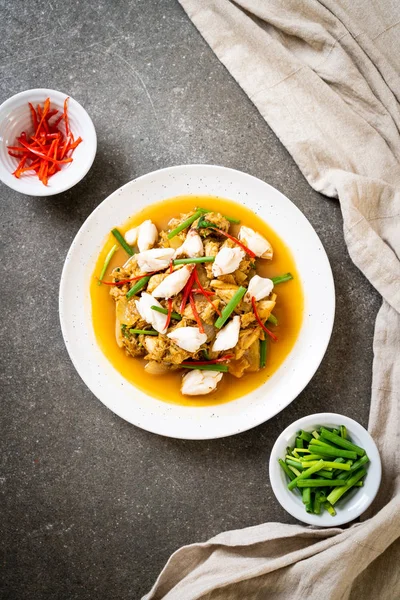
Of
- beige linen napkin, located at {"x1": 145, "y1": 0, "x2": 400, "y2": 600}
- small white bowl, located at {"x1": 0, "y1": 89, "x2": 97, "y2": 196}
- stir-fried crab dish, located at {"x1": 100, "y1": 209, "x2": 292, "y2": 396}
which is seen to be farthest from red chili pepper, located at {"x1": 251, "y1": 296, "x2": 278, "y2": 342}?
small white bowl, located at {"x1": 0, "y1": 89, "x2": 97, "y2": 196}

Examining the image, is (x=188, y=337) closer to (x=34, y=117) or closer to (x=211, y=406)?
(x=211, y=406)

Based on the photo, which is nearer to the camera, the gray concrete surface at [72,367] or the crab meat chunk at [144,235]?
the crab meat chunk at [144,235]

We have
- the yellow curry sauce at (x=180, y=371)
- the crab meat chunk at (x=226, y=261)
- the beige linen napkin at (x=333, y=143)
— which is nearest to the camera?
the crab meat chunk at (x=226, y=261)

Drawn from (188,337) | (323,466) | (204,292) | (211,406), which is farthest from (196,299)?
(323,466)

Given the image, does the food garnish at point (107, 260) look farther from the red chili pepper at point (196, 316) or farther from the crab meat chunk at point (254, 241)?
the crab meat chunk at point (254, 241)

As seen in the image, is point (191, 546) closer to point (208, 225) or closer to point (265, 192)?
point (208, 225)

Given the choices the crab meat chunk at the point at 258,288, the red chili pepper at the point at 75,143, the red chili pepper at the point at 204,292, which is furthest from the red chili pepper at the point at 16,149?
the crab meat chunk at the point at 258,288

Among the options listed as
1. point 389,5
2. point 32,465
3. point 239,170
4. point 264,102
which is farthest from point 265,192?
point 32,465
